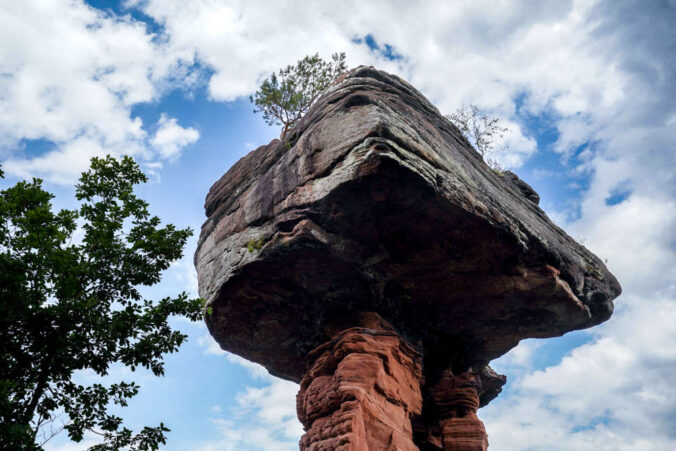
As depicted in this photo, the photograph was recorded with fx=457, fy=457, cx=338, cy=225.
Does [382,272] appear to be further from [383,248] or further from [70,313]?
[70,313]

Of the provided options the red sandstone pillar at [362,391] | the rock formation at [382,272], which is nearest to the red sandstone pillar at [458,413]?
the rock formation at [382,272]

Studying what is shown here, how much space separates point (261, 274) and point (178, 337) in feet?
13.1

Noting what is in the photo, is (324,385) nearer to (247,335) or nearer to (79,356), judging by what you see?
(247,335)

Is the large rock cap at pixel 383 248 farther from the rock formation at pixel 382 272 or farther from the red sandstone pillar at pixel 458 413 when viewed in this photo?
the red sandstone pillar at pixel 458 413

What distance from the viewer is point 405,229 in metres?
12.1

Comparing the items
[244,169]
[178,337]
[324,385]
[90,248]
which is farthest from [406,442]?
[244,169]

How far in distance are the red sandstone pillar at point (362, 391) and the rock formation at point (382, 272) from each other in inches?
1.7

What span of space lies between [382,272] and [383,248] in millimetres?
940

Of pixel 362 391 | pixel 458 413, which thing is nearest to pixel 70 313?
pixel 362 391

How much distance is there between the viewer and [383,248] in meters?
12.7

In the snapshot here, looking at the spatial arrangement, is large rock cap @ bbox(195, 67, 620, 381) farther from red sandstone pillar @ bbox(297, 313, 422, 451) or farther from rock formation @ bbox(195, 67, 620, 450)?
red sandstone pillar @ bbox(297, 313, 422, 451)

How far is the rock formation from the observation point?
1132cm

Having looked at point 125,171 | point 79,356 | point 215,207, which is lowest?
point 79,356

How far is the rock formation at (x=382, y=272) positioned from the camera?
11.3m
